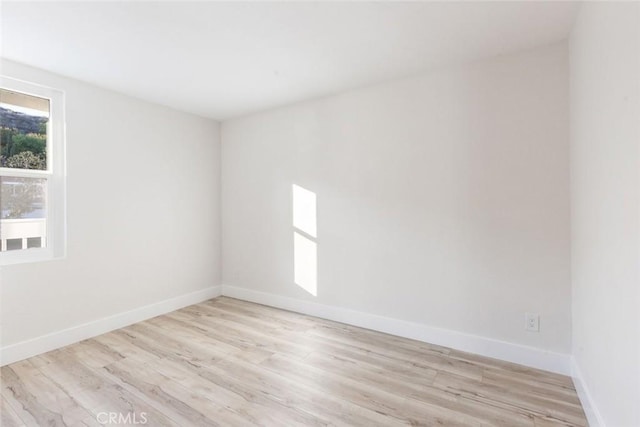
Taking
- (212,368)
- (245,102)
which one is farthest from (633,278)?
(245,102)

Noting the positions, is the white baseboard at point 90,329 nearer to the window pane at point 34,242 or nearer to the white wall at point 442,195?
the window pane at point 34,242

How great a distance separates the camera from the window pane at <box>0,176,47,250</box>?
2363mm

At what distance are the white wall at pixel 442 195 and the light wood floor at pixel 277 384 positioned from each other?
0.40 metres

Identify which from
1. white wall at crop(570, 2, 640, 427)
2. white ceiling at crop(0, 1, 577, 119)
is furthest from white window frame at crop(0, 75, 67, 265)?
white wall at crop(570, 2, 640, 427)

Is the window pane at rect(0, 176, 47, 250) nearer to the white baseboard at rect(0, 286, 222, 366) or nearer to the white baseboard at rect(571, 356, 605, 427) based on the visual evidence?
the white baseboard at rect(0, 286, 222, 366)

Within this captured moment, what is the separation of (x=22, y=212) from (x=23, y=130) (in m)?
0.70

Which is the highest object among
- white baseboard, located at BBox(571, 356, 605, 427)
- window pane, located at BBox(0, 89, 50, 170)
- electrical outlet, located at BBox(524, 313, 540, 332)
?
window pane, located at BBox(0, 89, 50, 170)

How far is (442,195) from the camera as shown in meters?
2.51

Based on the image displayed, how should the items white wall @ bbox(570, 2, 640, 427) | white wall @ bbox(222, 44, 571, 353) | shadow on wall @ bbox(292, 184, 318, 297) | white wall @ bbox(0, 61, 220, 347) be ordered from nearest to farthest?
1. white wall @ bbox(570, 2, 640, 427)
2. white wall @ bbox(222, 44, 571, 353)
3. white wall @ bbox(0, 61, 220, 347)
4. shadow on wall @ bbox(292, 184, 318, 297)

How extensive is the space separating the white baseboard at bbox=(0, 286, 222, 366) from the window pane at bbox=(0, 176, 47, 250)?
805 millimetres

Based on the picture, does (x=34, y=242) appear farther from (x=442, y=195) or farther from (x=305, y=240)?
(x=442, y=195)

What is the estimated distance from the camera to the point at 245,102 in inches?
131

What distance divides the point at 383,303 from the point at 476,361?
0.87 meters

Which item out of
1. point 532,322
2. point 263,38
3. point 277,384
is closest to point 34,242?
point 277,384
